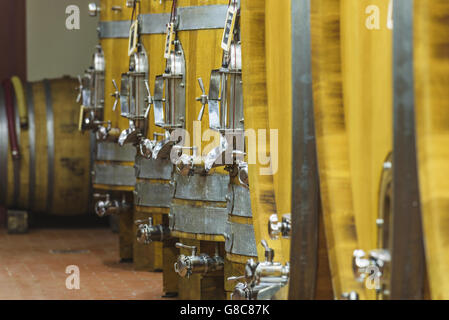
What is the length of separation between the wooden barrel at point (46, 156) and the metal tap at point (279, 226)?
6130mm

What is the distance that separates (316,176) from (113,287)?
4.42 metres

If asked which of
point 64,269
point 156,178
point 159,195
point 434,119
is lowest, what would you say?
point 64,269

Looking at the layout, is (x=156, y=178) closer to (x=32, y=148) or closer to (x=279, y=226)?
(x=32, y=148)

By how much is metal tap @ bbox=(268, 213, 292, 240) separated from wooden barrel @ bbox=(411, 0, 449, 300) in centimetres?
67

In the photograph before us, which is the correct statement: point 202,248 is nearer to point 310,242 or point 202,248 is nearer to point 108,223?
point 310,242

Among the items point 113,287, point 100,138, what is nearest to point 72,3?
point 100,138

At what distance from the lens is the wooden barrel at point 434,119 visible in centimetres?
106

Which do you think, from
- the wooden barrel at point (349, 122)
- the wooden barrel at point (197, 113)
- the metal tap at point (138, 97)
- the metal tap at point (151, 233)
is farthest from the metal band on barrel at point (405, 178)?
the metal tap at point (151, 233)

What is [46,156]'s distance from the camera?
7.77 meters

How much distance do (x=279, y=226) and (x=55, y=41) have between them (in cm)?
778

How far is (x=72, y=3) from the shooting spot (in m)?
8.95

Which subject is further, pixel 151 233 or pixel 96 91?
pixel 96 91

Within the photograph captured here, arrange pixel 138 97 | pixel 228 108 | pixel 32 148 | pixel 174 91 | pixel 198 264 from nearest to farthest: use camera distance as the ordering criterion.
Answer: pixel 228 108, pixel 174 91, pixel 198 264, pixel 138 97, pixel 32 148

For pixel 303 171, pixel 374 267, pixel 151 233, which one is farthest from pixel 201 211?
pixel 374 267
